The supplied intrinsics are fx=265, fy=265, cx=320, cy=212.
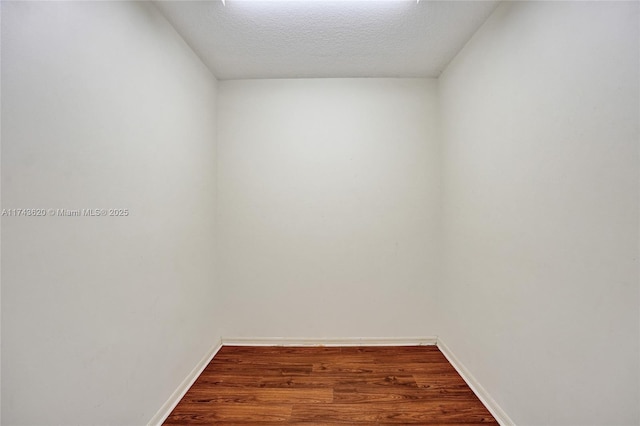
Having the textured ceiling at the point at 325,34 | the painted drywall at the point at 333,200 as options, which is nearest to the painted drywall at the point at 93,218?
the textured ceiling at the point at 325,34

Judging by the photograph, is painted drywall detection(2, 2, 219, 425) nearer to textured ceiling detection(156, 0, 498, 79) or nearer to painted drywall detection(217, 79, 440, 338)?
textured ceiling detection(156, 0, 498, 79)

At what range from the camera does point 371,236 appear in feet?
8.73

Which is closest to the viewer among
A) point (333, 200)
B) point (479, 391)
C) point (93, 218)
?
point (93, 218)

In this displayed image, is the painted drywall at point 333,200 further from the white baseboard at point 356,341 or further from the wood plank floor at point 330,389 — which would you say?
the wood plank floor at point 330,389

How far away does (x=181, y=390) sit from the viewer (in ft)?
6.40

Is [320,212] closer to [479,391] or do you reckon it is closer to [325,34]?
[325,34]

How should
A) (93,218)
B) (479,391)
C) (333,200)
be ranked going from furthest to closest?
1. (333,200)
2. (479,391)
3. (93,218)

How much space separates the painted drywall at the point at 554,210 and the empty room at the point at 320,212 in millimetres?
10

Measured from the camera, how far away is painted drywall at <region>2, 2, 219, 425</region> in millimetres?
968

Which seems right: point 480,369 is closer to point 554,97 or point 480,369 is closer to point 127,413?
point 554,97

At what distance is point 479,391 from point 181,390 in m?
2.18

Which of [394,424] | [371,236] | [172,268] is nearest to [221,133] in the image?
[172,268]

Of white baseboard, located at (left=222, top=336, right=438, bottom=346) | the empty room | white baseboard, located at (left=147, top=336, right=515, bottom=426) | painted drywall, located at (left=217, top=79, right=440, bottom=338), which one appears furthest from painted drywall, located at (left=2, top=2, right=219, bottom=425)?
white baseboard, located at (left=222, top=336, right=438, bottom=346)

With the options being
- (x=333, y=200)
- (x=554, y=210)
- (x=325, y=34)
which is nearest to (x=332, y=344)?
(x=333, y=200)
